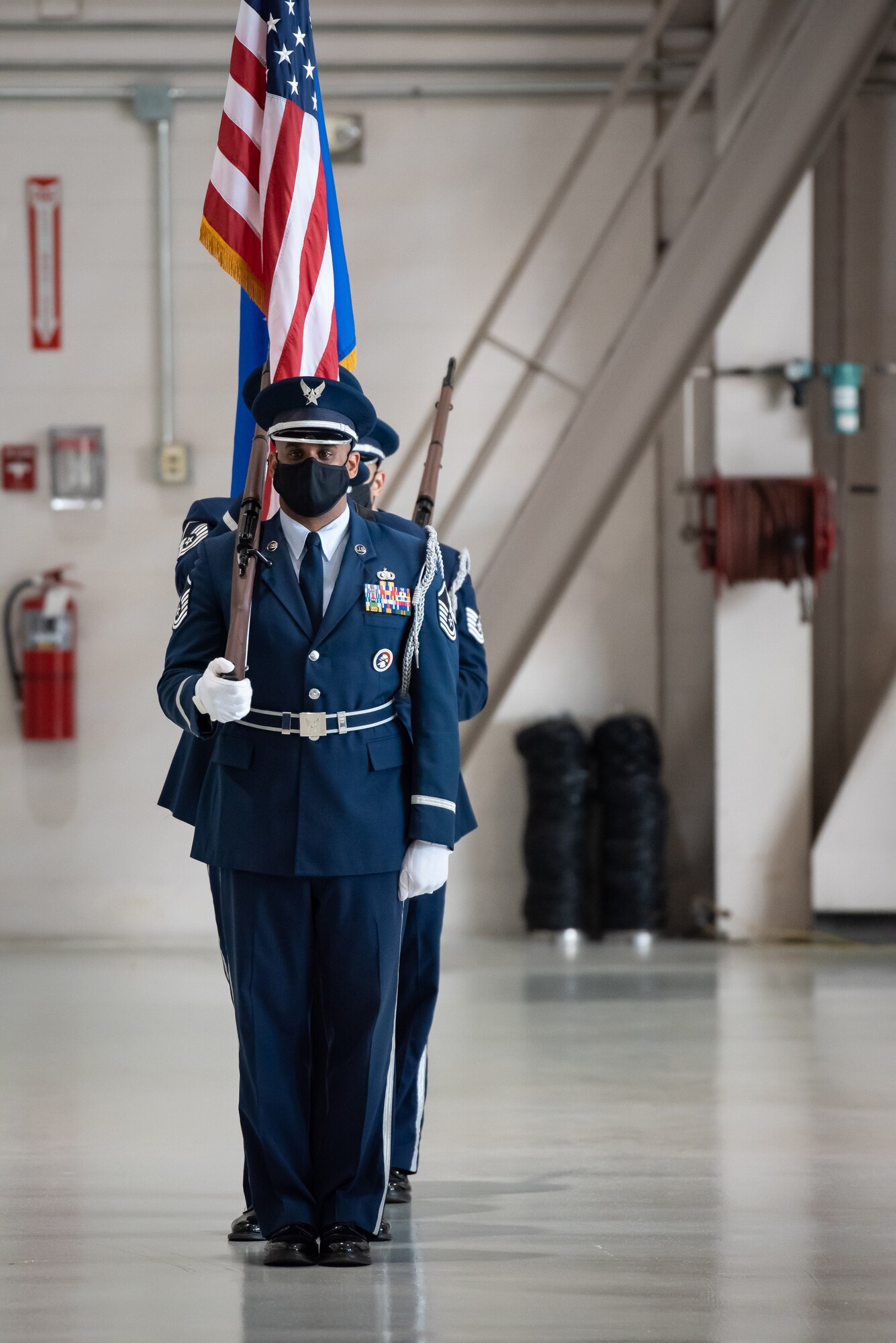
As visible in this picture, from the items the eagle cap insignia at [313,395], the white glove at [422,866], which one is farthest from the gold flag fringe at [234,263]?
the white glove at [422,866]

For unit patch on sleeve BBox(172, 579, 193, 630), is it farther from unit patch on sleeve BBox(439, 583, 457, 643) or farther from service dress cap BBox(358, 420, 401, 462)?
service dress cap BBox(358, 420, 401, 462)

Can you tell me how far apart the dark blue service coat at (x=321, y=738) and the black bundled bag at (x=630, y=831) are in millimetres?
4260

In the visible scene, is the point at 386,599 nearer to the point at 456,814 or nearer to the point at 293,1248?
the point at 456,814

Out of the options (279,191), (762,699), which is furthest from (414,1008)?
(762,699)

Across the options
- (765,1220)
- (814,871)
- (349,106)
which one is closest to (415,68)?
(349,106)

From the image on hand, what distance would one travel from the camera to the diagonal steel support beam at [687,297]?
A: 6.51 meters

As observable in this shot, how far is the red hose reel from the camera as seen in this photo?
22.0 feet

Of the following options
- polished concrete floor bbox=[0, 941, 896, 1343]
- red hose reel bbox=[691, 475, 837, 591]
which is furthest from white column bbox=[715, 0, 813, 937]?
polished concrete floor bbox=[0, 941, 896, 1343]

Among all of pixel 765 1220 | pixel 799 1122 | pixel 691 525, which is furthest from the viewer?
pixel 691 525

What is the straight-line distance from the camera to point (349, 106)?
7.43 meters

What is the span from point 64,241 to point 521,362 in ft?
7.55

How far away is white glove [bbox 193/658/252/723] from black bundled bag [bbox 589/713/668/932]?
457 cm

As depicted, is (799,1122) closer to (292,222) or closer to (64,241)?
(292,222)

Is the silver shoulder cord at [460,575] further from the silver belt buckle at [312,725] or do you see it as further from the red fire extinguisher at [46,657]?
the red fire extinguisher at [46,657]
